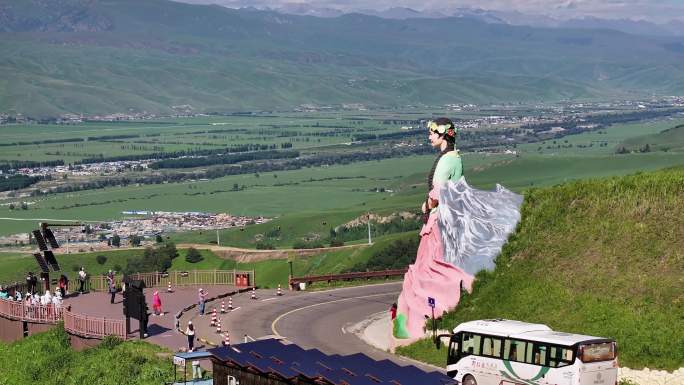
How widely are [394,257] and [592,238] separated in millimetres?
42124

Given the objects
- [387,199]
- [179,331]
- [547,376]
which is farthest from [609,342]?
[387,199]

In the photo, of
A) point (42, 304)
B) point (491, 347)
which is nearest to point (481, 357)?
point (491, 347)

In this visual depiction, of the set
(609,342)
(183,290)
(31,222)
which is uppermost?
(609,342)

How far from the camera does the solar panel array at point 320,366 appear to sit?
34969 mm

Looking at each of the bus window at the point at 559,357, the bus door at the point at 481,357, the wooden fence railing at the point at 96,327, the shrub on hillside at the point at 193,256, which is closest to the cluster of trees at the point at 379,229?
the shrub on hillside at the point at 193,256

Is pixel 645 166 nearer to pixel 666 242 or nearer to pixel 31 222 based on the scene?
pixel 31 222

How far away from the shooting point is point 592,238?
53062mm

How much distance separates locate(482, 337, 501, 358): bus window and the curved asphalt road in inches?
263

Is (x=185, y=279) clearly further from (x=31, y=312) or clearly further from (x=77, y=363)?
(x=77, y=363)

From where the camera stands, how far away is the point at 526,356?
3981 centimetres

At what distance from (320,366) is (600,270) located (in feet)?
55.2

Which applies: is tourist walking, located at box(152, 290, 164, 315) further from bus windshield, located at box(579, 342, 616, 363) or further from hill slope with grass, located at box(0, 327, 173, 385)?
A: bus windshield, located at box(579, 342, 616, 363)

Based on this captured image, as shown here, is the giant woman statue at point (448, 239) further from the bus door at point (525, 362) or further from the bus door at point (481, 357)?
the bus door at point (525, 362)

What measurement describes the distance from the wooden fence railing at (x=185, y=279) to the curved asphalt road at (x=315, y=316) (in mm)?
1886
